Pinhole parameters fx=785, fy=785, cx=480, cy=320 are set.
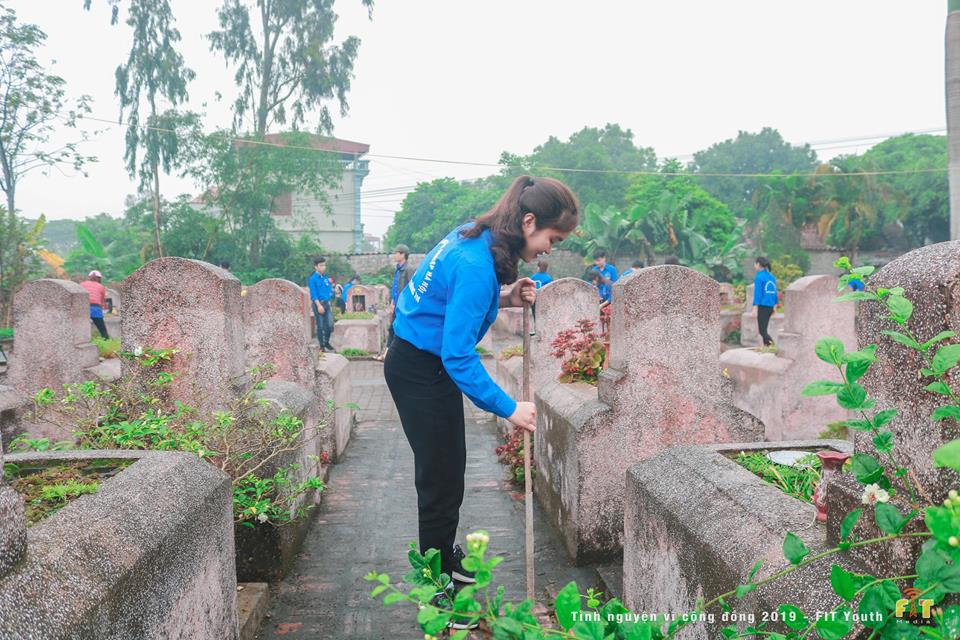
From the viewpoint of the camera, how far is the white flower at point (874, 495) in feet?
5.86

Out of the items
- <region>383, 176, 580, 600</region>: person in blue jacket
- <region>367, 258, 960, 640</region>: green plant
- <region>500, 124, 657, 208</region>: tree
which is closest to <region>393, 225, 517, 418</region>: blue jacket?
<region>383, 176, 580, 600</region>: person in blue jacket

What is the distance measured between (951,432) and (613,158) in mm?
61904

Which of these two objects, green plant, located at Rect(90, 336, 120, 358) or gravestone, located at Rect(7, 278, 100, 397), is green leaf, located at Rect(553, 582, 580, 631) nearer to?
gravestone, located at Rect(7, 278, 100, 397)

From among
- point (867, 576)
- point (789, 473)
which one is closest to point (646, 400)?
point (789, 473)

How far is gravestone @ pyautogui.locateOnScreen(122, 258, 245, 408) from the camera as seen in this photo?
4.40m

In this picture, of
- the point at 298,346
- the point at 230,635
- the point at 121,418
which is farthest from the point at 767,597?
the point at 298,346

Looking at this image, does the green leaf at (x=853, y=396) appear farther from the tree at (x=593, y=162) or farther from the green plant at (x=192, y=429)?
the tree at (x=593, y=162)

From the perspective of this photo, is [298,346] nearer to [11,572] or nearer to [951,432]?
[11,572]

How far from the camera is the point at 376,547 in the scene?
16.1 ft

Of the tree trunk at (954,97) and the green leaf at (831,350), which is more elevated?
the tree trunk at (954,97)

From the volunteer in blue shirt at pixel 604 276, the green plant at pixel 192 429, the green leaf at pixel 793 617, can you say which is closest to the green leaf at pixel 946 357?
the green leaf at pixel 793 617

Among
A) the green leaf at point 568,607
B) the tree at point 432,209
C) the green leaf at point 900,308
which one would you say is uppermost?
the tree at point 432,209

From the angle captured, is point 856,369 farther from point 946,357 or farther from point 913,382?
point 913,382

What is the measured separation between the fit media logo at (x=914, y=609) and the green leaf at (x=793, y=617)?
0.18 metres
